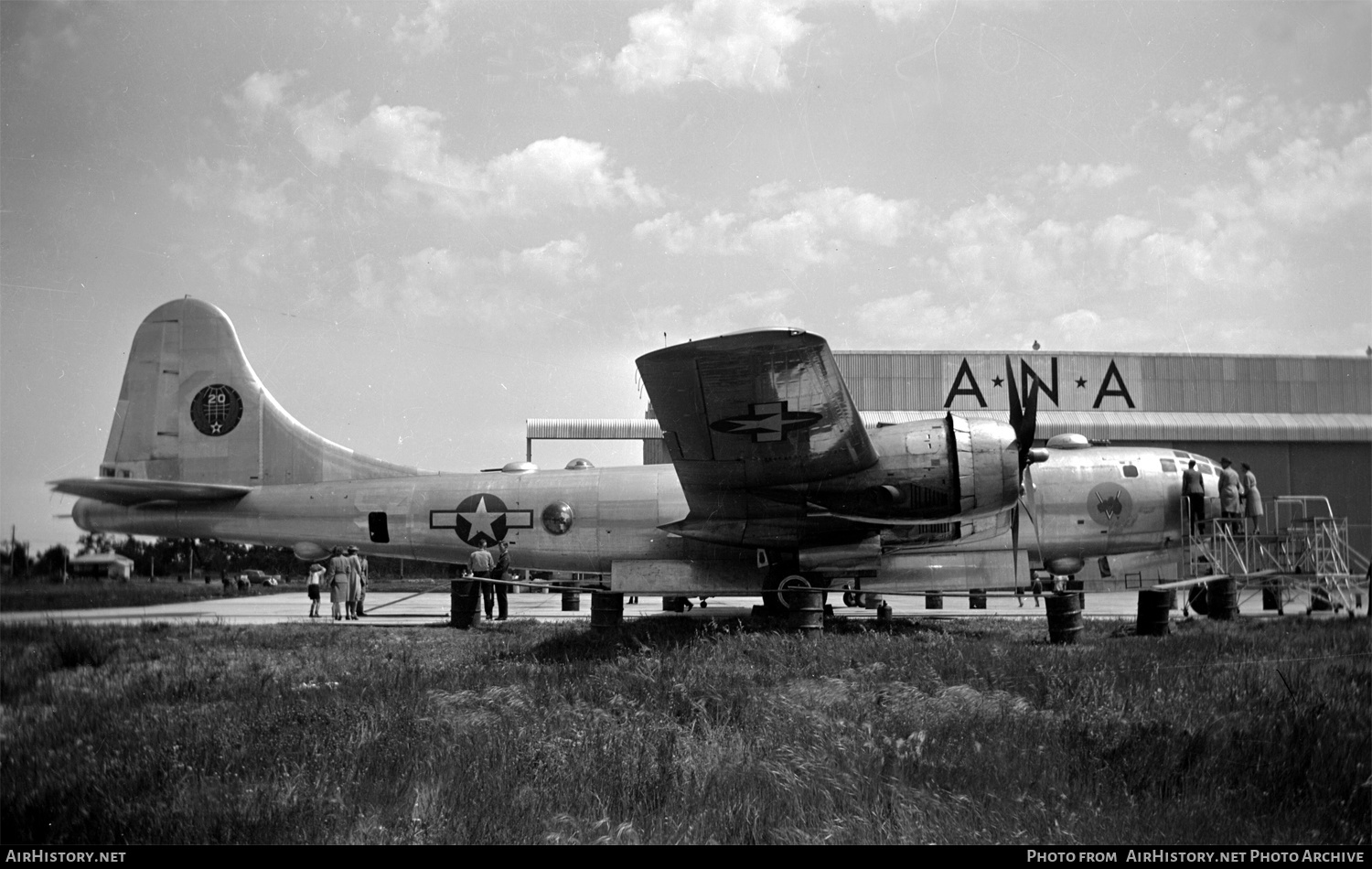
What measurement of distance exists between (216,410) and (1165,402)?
86.1ft

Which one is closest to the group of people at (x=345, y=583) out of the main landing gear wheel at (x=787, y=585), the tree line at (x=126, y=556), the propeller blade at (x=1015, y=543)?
the main landing gear wheel at (x=787, y=585)

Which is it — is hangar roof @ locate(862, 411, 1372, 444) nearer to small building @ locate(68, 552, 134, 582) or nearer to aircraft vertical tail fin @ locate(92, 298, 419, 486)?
aircraft vertical tail fin @ locate(92, 298, 419, 486)

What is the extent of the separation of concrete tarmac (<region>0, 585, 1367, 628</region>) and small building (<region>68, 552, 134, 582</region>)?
132 millimetres

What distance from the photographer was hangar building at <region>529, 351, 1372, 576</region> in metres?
24.1

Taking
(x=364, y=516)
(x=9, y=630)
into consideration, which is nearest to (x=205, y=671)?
(x=9, y=630)

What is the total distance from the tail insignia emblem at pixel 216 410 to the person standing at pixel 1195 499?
13828 mm

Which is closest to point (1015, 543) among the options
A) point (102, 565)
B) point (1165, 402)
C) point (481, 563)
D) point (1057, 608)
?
point (1057, 608)

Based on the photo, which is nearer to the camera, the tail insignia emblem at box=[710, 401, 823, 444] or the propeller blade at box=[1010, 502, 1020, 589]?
the tail insignia emblem at box=[710, 401, 823, 444]

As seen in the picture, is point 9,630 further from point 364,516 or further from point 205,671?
point 364,516

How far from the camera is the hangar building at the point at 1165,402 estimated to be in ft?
79.2

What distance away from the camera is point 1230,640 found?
356 inches

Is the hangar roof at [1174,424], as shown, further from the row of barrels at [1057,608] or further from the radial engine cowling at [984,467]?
the radial engine cowling at [984,467]

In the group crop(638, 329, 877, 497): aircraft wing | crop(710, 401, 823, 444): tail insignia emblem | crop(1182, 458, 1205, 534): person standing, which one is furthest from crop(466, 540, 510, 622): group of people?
crop(1182, 458, 1205, 534): person standing
